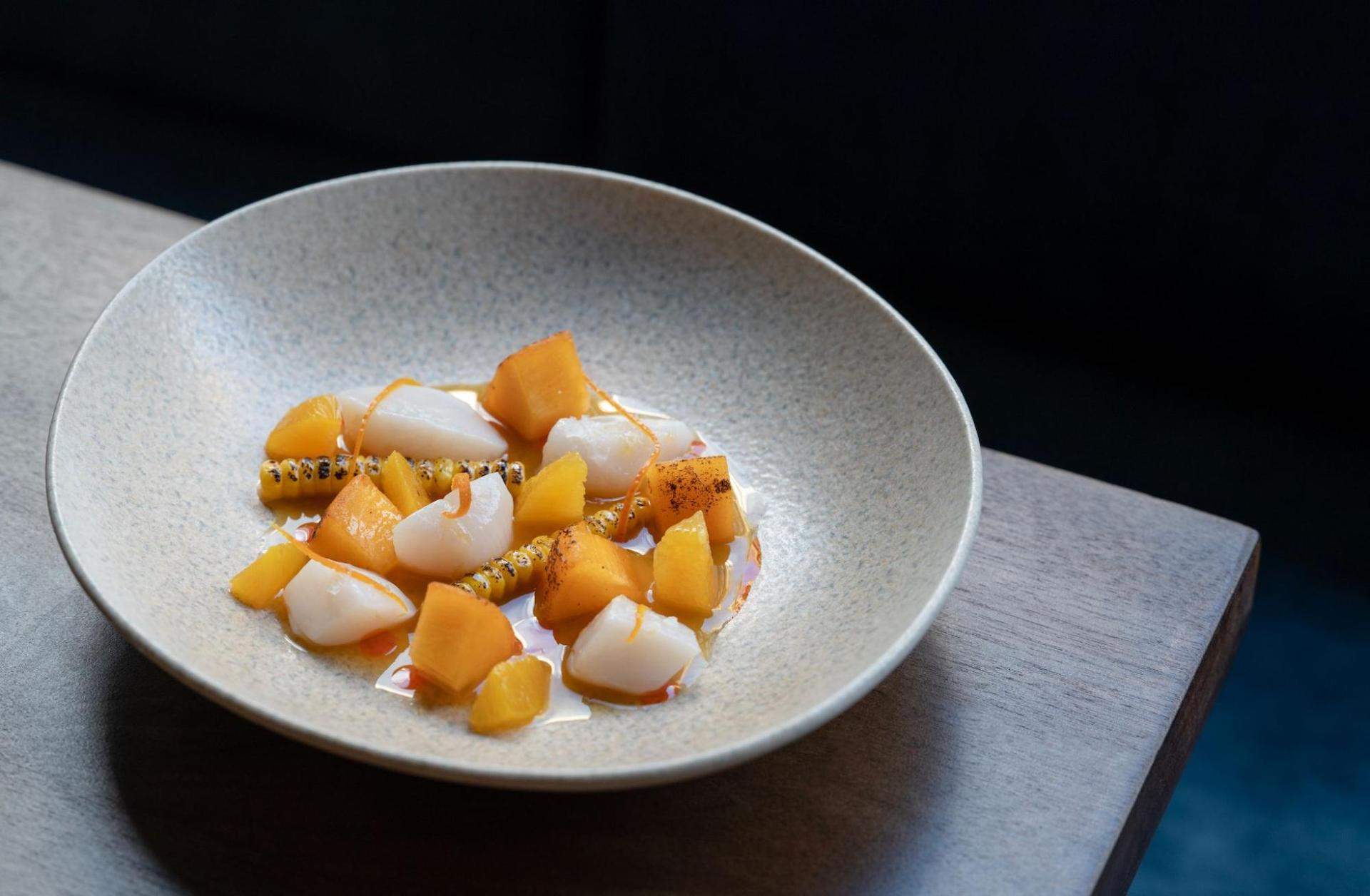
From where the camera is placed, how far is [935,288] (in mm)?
2291

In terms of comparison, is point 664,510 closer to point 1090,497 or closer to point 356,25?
point 1090,497

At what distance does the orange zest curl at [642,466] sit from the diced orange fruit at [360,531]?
0.61ft

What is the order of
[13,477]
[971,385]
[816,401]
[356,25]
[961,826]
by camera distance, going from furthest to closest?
[356,25] < [971,385] < [816,401] < [13,477] < [961,826]

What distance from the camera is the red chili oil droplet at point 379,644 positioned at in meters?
0.95

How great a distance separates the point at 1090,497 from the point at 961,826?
0.44 meters

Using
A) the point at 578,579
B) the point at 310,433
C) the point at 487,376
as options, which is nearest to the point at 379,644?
the point at 578,579

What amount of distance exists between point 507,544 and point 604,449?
0.43 ft

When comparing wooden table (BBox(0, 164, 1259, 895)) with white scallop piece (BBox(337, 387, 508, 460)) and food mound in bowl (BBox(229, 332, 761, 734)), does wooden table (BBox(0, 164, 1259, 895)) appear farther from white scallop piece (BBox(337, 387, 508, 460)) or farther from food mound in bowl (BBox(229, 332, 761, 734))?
white scallop piece (BBox(337, 387, 508, 460))

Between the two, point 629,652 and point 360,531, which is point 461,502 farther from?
point 629,652

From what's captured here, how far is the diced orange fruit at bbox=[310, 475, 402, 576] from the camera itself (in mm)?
1011

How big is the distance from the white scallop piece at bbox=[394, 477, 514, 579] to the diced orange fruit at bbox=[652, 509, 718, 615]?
139 millimetres

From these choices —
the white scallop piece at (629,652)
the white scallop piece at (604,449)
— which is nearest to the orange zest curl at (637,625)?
the white scallop piece at (629,652)

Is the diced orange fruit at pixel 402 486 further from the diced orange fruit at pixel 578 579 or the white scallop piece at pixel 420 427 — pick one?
the diced orange fruit at pixel 578 579

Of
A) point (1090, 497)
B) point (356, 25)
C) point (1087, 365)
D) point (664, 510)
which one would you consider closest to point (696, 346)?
point (664, 510)
